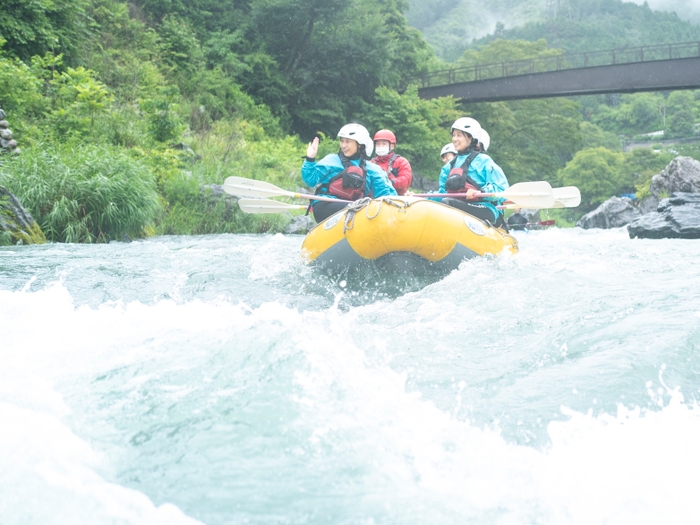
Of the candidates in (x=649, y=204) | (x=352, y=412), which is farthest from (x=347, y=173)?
(x=649, y=204)

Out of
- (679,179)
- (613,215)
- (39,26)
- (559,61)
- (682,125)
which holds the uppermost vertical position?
(39,26)

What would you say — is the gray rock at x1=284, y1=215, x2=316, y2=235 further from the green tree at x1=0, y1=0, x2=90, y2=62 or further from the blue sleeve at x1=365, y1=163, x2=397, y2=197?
the green tree at x1=0, y1=0, x2=90, y2=62

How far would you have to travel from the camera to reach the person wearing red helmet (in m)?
7.66

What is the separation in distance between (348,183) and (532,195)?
1.66m

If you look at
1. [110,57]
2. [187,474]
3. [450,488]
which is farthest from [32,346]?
[110,57]

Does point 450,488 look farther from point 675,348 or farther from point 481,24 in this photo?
point 481,24

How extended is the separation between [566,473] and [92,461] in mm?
1387

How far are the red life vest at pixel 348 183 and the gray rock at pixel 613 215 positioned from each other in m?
13.4

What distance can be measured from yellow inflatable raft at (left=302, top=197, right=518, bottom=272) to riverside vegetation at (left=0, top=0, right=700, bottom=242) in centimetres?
360

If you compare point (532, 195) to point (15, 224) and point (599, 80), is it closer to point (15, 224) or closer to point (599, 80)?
point (15, 224)

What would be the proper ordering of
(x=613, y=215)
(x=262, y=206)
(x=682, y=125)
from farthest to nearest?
(x=682, y=125), (x=613, y=215), (x=262, y=206)

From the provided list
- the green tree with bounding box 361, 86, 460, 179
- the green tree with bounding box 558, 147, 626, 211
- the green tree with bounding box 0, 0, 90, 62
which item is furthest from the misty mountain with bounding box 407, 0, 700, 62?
the green tree with bounding box 0, 0, 90, 62

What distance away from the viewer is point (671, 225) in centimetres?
1030

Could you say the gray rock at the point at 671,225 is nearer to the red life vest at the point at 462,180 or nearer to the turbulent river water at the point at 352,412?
the red life vest at the point at 462,180
